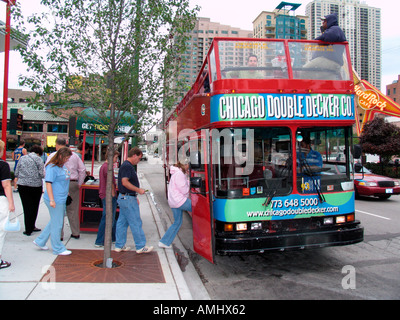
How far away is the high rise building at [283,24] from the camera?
5867 centimetres

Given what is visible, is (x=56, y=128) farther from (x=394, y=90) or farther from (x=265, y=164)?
(x=394, y=90)

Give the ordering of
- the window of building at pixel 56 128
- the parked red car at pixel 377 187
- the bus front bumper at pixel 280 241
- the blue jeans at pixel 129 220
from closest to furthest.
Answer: the bus front bumper at pixel 280 241
the blue jeans at pixel 129 220
the parked red car at pixel 377 187
the window of building at pixel 56 128

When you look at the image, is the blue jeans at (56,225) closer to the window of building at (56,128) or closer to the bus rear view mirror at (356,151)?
the bus rear view mirror at (356,151)

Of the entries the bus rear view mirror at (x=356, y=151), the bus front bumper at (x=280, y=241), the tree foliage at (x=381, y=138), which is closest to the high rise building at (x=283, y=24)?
the tree foliage at (x=381, y=138)

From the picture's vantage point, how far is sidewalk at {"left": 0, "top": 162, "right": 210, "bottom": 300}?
4008 millimetres

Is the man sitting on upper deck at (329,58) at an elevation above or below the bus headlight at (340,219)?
above

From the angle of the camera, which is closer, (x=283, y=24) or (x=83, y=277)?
(x=83, y=277)

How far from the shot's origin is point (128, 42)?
17.5ft

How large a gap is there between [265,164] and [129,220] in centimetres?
253

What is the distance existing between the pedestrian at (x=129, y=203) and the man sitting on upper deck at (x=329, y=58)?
322cm

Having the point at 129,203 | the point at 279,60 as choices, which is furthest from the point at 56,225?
the point at 279,60

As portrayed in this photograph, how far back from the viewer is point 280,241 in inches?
187
